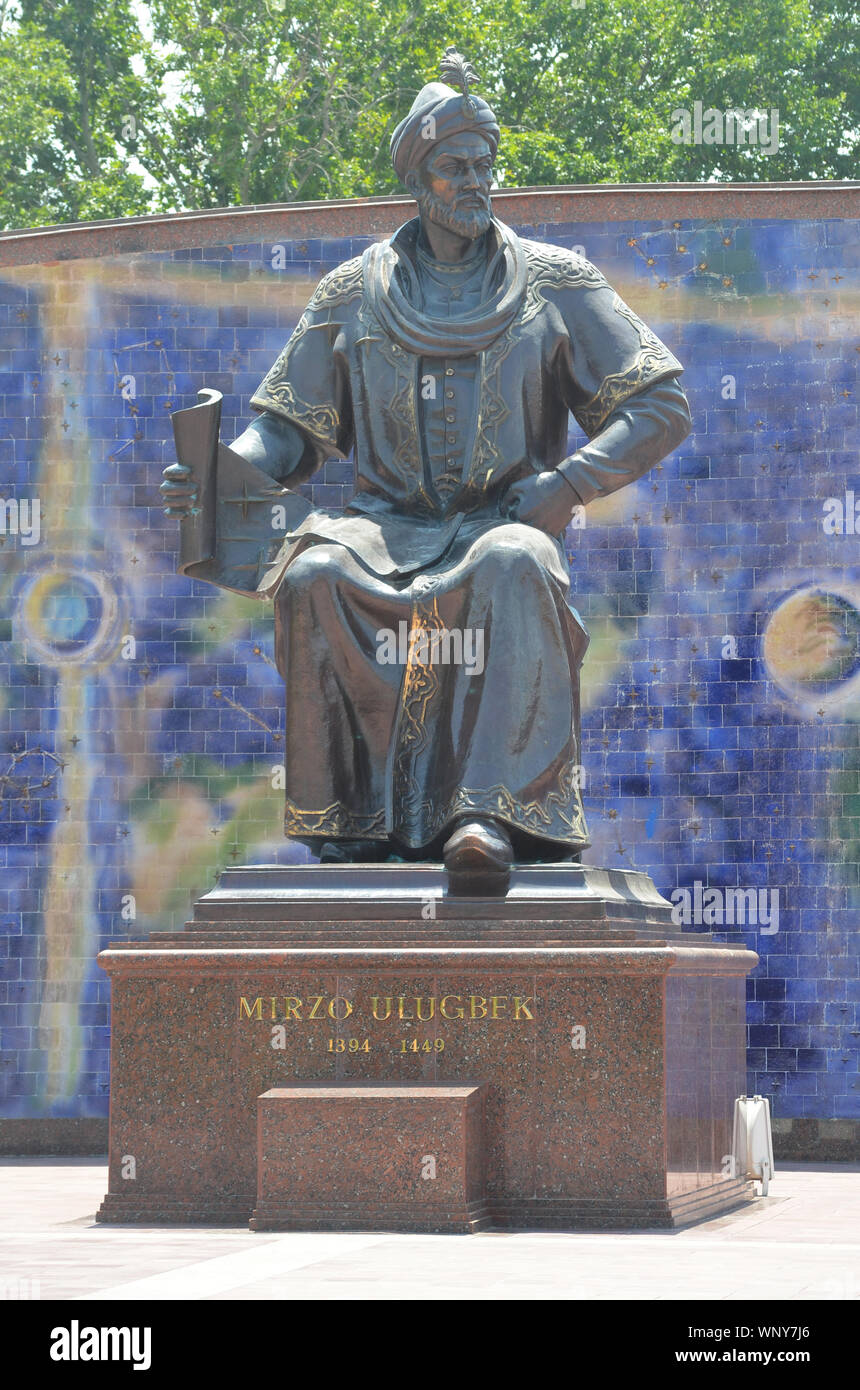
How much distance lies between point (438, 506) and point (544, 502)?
1.76 feet

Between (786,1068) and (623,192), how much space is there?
521 centimetres

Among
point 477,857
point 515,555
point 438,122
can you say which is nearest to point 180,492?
point 515,555

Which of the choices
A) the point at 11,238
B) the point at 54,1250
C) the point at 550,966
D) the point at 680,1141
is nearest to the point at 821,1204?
the point at 680,1141

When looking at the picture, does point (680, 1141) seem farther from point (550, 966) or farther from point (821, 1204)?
point (821, 1204)

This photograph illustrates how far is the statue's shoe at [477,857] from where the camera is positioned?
8266 mm

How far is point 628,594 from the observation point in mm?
14047

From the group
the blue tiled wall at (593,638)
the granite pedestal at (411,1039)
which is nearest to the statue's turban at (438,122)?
the granite pedestal at (411,1039)

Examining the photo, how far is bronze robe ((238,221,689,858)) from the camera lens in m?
8.73

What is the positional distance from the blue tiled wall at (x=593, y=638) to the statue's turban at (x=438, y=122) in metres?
4.68

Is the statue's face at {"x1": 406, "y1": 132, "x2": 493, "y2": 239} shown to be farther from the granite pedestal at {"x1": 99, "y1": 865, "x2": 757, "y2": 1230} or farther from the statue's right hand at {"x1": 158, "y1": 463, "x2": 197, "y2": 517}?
the granite pedestal at {"x1": 99, "y1": 865, "x2": 757, "y2": 1230}

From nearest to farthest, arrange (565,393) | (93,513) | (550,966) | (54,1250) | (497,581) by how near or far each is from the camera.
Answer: (54,1250), (550,966), (497,581), (565,393), (93,513)

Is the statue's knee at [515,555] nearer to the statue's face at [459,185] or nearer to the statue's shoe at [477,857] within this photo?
the statue's shoe at [477,857]

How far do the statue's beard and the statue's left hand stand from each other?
3.55 ft

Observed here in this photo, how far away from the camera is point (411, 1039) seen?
26.9 ft
